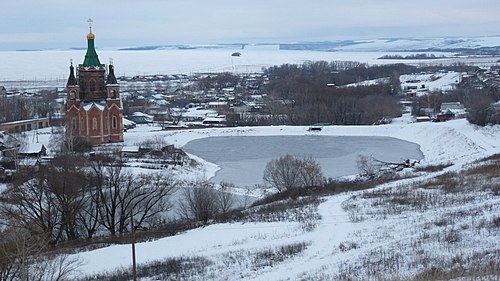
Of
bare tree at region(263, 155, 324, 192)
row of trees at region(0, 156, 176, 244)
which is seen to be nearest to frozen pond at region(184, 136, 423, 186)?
bare tree at region(263, 155, 324, 192)

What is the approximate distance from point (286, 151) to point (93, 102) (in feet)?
28.2

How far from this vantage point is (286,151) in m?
25.7

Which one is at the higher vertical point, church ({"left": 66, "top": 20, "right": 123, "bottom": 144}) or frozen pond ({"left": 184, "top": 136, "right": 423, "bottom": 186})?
church ({"left": 66, "top": 20, "right": 123, "bottom": 144})

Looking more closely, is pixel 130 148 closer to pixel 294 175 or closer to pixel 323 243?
pixel 294 175

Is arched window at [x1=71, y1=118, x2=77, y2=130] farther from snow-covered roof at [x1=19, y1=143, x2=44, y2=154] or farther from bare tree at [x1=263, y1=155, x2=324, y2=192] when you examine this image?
bare tree at [x1=263, y1=155, x2=324, y2=192]

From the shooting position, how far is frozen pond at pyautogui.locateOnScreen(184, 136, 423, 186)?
2120 centimetres

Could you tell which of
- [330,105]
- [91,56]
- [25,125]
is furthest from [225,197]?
[330,105]

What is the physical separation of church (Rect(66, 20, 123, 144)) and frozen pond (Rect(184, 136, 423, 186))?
11.2ft

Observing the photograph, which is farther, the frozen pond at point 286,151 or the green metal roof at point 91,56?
the green metal roof at point 91,56

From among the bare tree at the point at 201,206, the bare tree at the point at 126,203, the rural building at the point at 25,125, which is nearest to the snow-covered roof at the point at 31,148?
the rural building at the point at 25,125

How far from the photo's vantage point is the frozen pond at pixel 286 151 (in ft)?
69.6

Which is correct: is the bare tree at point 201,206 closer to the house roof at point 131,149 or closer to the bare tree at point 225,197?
the bare tree at point 225,197

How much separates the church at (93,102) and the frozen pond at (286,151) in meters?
3.42

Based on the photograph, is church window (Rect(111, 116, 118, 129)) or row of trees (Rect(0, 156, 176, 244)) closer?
row of trees (Rect(0, 156, 176, 244))
